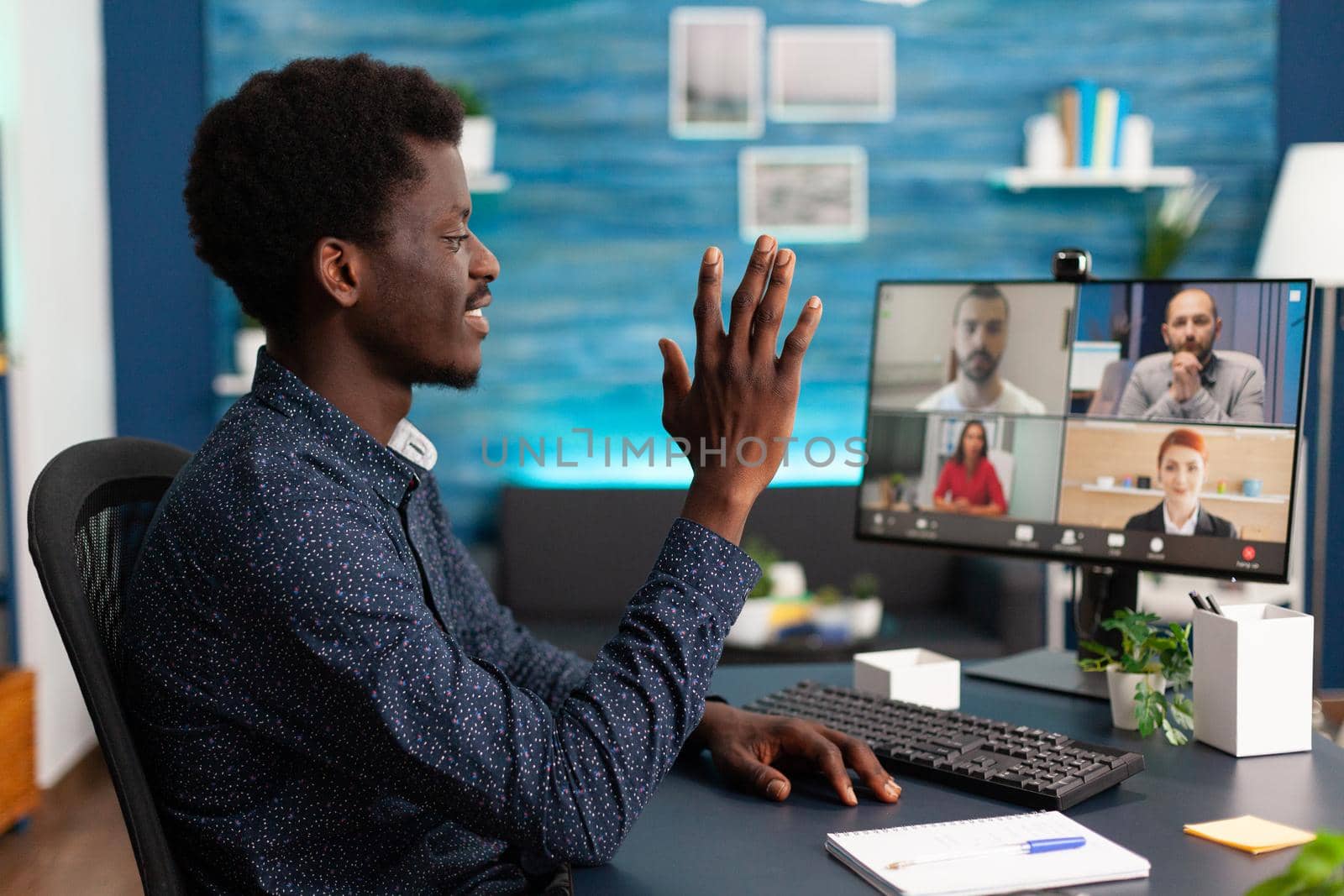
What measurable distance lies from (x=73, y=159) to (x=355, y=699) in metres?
3.14

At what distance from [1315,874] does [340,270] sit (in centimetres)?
94

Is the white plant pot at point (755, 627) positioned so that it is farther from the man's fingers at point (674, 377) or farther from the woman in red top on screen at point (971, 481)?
the man's fingers at point (674, 377)

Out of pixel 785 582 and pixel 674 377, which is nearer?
pixel 674 377

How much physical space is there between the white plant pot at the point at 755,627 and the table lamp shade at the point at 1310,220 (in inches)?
70.9

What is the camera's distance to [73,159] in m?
3.52

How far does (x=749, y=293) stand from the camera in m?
1.07

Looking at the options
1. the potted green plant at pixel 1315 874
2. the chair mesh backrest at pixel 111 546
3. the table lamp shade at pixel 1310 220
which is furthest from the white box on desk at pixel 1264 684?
the table lamp shade at pixel 1310 220

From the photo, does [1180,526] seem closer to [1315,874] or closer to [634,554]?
[1315,874]

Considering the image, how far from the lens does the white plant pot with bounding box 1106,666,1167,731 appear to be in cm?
140

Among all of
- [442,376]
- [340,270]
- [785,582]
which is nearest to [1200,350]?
[442,376]

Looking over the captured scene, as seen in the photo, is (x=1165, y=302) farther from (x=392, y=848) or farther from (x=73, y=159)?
(x=73, y=159)

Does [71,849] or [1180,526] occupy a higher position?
[1180,526]

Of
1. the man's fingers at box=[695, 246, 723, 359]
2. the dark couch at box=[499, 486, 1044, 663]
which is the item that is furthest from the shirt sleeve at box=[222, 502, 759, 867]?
the dark couch at box=[499, 486, 1044, 663]

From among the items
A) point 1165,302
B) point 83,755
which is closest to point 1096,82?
point 1165,302
